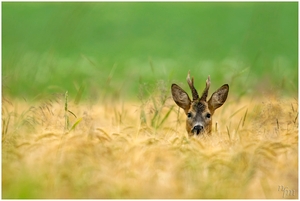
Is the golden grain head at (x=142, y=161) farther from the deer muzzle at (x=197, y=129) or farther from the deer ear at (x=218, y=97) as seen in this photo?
the deer ear at (x=218, y=97)

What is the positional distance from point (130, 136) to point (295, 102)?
67.8 inches

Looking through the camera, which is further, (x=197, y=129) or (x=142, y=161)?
(x=197, y=129)

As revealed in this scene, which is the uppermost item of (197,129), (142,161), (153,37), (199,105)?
(153,37)

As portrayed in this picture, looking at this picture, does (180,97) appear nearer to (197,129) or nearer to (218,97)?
(218,97)

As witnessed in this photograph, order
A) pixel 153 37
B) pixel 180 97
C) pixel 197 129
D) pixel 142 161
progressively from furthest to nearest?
1. pixel 153 37
2. pixel 180 97
3. pixel 197 129
4. pixel 142 161

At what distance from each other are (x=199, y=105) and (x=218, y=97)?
17 centimetres

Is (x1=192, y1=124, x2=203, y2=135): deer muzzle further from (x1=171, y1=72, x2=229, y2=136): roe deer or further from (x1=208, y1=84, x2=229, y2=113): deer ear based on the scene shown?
(x1=208, y1=84, x2=229, y2=113): deer ear

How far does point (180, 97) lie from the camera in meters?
7.32

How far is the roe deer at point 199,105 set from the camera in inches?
278

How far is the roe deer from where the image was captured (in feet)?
23.2

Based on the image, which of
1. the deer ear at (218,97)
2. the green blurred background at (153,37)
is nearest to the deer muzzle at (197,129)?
the deer ear at (218,97)

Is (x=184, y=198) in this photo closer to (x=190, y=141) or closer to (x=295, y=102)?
(x=190, y=141)

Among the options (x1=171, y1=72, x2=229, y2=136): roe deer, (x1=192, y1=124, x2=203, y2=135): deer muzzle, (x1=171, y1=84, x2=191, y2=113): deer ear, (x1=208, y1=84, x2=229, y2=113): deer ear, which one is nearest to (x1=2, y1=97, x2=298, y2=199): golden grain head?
(x1=192, y1=124, x2=203, y2=135): deer muzzle

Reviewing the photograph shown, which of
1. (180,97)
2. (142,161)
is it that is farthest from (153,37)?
(142,161)
